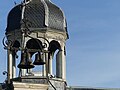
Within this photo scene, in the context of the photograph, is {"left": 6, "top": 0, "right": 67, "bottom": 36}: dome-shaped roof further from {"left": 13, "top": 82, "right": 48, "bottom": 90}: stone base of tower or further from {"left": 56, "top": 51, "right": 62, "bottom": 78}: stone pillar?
{"left": 13, "top": 82, "right": 48, "bottom": 90}: stone base of tower

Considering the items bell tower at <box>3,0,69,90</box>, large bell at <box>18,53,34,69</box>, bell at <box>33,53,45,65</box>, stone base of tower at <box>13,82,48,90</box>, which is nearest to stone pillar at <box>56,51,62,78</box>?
bell tower at <box>3,0,69,90</box>

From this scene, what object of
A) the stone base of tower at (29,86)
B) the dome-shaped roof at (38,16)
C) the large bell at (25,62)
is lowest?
the stone base of tower at (29,86)

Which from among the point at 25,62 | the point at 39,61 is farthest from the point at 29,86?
the point at 39,61

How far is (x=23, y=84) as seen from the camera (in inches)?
1539

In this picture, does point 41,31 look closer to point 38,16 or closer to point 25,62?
point 38,16

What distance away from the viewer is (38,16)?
4806 cm

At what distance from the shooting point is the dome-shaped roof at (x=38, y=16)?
157 ft

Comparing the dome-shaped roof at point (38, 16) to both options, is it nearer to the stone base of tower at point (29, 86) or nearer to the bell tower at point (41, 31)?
the bell tower at point (41, 31)

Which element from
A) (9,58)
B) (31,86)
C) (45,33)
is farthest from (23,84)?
(45,33)

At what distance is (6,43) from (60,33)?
10.1 meters

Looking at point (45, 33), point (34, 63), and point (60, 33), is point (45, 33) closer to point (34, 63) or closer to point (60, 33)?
point (60, 33)

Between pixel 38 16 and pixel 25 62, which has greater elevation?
pixel 38 16

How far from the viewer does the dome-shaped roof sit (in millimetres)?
47938

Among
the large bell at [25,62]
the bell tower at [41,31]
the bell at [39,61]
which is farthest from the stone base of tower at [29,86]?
the bell tower at [41,31]
